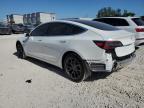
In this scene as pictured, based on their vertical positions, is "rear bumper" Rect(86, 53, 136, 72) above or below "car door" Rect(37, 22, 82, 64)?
below

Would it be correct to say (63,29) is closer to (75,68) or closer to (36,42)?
(75,68)

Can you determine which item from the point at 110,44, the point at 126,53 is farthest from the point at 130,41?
the point at 110,44

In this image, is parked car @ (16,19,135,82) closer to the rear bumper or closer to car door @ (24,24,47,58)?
the rear bumper

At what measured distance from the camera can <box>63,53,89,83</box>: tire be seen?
4.96 m

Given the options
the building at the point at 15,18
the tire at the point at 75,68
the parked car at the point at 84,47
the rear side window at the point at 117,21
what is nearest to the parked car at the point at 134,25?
the rear side window at the point at 117,21

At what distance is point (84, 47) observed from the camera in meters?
4.84

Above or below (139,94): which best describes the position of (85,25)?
above

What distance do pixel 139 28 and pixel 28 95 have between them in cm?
635

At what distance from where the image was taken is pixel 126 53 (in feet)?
16.5

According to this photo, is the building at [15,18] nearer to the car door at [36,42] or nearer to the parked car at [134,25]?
the parked car at [134,25]

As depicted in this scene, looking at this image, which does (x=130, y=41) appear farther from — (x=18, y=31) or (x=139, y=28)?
(x=18, y=31)

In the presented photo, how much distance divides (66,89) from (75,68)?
0.64 meters

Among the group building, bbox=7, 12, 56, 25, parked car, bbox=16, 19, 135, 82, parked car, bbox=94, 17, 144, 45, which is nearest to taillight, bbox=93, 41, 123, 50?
parked car, bbox=16, 19, 135, 82

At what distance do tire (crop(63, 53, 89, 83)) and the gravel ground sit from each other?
194 millimetres
